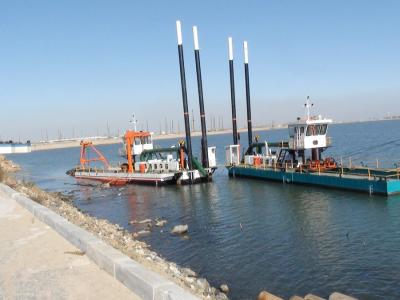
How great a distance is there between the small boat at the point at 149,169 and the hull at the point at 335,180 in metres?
5.75

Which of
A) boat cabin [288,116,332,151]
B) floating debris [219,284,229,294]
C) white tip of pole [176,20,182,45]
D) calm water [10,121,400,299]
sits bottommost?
calm water [10,121,400,299]

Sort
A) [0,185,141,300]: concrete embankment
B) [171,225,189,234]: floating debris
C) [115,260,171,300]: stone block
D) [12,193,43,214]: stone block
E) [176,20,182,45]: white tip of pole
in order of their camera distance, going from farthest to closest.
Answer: [176,20,182,45]: white tip of pole → [171,225,189,234]: floating debris → [12,193,43,214]: stone block → [0,185,141,300]: concrete embankment → [115,260,171,300]: stone block

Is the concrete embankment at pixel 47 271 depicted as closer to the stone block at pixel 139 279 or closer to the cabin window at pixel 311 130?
the stone block at pixel 139 279

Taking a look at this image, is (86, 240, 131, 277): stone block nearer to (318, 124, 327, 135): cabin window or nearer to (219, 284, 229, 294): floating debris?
(219, 284, 229, 294): floating debris

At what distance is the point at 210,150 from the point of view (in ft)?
152

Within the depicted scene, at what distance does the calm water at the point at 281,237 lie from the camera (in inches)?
544

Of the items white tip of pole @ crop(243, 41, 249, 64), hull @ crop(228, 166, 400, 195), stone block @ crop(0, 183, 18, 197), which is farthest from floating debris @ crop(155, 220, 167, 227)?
white tip of pole @ crop(243, 41, 249, 64)

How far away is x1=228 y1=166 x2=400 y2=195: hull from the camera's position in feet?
92.0

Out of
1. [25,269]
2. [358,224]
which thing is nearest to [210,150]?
[358,224]

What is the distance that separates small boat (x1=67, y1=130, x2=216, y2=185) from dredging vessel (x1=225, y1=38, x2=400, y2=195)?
4.52 metres

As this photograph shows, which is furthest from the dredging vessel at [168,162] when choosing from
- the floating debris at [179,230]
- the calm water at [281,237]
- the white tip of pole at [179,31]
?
the floating debris at [179,230]

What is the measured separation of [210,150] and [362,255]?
101 ft

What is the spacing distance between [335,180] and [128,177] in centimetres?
2251

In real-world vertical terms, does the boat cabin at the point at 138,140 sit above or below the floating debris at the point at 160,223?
above
